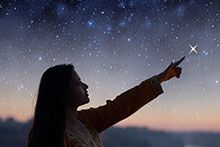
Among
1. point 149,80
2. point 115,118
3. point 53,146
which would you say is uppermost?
point 149,80

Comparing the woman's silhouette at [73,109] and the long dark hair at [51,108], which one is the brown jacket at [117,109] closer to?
the woman's silhouette at [73,109]

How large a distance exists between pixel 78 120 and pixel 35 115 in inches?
12.8

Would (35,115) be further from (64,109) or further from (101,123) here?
(101,123)

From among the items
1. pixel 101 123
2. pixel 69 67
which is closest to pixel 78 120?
pixel 101 123

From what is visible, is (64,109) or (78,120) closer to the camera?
(64,109)

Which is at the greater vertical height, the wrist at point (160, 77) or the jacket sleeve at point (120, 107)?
the wrist at point (160, 77)

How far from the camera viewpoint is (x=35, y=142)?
2227mm

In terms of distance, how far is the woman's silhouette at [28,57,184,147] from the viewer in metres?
2.26

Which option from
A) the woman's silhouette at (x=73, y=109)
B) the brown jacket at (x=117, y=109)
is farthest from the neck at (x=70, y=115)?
the brown jacket at (x=117, y=109)

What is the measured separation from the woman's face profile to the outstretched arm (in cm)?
26

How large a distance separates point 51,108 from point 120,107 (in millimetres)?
549

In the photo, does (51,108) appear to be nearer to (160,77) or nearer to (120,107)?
(120,107)

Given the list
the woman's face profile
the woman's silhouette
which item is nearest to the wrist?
the woman's silhouette

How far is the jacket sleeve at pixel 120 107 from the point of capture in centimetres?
266
